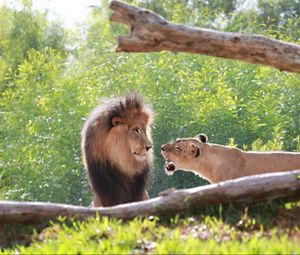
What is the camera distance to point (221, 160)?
35.5ft

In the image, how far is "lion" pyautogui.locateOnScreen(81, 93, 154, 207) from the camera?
9.73 metres

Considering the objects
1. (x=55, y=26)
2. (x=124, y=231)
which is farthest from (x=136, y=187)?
(x=55, y=26)

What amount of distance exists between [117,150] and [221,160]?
4.81ft

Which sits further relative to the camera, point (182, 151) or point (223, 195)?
point (182, 151)

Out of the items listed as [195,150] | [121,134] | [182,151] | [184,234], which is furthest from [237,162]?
[184,234]

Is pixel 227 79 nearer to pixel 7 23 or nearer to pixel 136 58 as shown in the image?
pixel 136 58

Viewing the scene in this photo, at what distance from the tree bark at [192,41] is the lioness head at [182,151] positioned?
2.57m

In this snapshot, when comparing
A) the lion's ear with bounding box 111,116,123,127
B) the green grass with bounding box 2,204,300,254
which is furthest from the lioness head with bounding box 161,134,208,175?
the green grass with bounding box 2,204,300,254

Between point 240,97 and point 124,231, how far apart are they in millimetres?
12754

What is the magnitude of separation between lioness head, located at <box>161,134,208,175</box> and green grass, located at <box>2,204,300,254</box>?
3.08 meters

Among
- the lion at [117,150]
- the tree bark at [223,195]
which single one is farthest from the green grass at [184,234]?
the lion at [117,150]

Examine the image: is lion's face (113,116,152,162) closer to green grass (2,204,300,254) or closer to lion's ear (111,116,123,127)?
lion's ear (111,116,123,127)

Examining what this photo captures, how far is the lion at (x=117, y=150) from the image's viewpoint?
9.73 m

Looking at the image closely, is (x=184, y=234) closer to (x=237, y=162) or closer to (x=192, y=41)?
(x=192, y=41)
